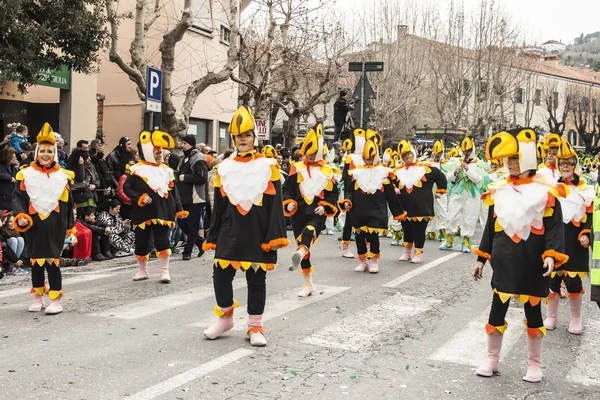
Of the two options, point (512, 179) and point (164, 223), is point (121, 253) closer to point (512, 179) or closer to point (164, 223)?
point (164, 223)

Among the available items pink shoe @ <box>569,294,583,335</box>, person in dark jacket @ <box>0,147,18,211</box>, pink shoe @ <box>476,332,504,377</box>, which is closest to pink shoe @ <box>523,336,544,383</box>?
pink shoe @ <box>476,332,504,377</box>

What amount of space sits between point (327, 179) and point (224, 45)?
2102 centimetres

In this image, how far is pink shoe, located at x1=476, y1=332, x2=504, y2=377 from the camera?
20.6 ft

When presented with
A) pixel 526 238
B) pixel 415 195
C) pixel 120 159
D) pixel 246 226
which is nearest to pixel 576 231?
pixel 526 238

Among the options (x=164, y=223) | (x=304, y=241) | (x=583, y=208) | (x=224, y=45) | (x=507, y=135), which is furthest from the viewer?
(x=224, y=45)

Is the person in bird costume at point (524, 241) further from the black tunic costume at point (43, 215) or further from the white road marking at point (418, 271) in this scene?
the black tunic costume at point (43, 215)

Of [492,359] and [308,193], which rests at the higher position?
[308,193]

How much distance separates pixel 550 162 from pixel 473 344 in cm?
336

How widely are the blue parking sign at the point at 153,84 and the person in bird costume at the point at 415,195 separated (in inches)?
178

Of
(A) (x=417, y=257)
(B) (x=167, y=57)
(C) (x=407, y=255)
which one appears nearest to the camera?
(A) (x=417, y=257)

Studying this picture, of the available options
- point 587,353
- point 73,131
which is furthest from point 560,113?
point 587,353

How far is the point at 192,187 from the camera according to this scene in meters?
13.0

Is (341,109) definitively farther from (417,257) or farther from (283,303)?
(283,303)

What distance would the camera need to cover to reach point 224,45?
29859 millimetres
